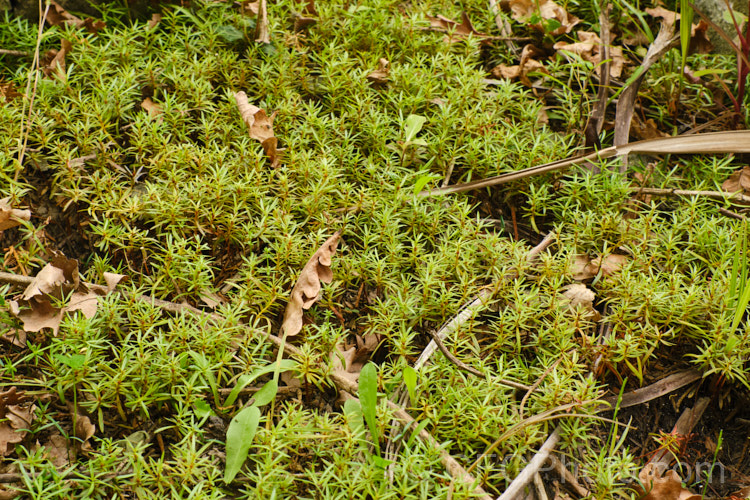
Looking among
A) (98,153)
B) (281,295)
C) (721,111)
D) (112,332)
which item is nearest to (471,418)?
(281,295)

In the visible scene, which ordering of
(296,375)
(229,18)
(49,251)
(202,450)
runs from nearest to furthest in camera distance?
(202,450) < (296,375) < (49,251) < (229,18)

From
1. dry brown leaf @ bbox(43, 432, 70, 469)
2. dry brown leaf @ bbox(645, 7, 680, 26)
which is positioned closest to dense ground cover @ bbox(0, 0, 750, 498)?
dry brown leaf @ bbox(43, 432, 70, 469)

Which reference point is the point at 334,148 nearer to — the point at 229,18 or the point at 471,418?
the point at 229,18

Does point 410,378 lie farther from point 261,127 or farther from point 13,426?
point 261,127

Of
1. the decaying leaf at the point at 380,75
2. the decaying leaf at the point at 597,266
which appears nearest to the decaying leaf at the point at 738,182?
the decaying leaf at the point at 597,266

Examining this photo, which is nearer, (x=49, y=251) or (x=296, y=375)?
(x=296, y=375)

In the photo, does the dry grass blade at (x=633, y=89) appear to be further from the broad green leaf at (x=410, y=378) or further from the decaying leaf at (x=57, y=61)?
the decaying leaf at (x=57, y=61)

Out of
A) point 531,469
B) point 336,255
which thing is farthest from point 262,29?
point 531,469
